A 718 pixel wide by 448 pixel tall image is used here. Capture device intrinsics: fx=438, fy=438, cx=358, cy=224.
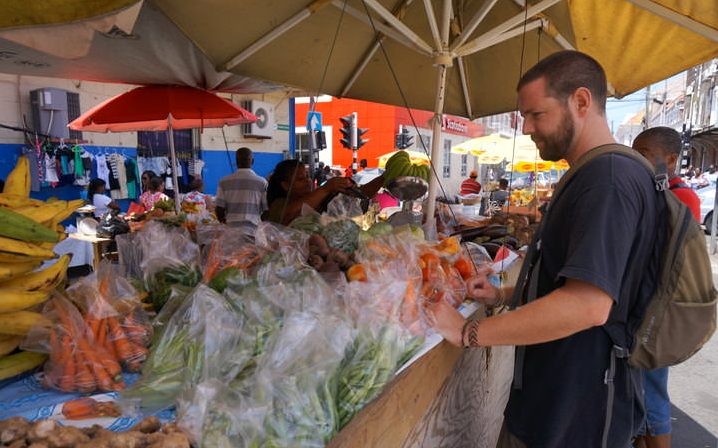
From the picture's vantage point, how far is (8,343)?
4.86 ft

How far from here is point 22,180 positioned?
180cm

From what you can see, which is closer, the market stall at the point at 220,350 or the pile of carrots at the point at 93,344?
the market stall at the point at 220,350

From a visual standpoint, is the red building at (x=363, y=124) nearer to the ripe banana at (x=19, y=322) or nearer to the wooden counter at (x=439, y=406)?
the wooden counter at (x=439, y=406)

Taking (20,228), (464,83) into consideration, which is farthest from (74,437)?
(464,83)

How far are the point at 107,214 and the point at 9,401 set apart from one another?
5492mm

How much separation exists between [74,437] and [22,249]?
692 millimetres

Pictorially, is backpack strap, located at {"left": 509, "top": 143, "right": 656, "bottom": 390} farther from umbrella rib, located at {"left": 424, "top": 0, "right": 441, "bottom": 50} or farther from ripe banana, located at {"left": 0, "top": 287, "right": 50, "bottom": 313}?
umbrella rib, located at {"left": 424, "top": 0, "right": 441, "bottom": 50}

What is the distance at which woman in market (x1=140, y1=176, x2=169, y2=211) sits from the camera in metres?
7.84

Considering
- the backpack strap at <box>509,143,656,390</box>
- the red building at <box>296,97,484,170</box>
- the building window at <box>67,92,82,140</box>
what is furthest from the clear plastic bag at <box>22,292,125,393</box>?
the red building at <box>296,97,484,170</box>

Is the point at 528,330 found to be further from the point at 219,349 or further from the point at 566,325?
the point at 219,349

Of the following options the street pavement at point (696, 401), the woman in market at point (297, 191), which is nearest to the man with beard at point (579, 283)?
the woman in market at point (297, 191)

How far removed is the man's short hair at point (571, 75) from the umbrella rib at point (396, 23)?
6.14 ft

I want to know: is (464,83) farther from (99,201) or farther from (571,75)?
(99,201)

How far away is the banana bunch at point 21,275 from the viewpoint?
137cm
